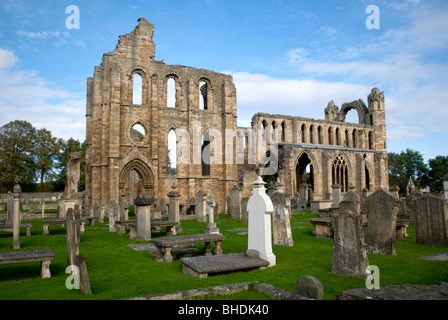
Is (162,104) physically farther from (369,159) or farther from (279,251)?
(369,159)

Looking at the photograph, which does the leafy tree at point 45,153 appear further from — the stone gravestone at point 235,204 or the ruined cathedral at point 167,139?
the stone gravestone at point 235,204

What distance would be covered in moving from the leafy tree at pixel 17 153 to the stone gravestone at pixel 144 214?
3966cm

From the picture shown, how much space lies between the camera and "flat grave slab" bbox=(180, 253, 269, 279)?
614 centimetres

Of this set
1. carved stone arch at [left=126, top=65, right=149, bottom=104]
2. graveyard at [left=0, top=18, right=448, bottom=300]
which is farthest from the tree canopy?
carved stone arch at [left=126, top=65, right=149, bottom=104]

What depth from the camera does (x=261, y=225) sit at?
7.13 meters

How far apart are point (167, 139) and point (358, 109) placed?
99.4 feet

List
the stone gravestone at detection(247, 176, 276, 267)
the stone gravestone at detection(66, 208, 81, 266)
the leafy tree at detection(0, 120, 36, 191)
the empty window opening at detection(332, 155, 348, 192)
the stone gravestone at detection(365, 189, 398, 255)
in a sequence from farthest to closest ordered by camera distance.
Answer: the leafy tree at detection(0, 120, 36, 191), the empty window opening at detection(332, 155, 348, 192), the stone gravestone at detection(365, 189, 398, 255), the stone gravestone at detection(247, 176, 276, 267), the stone gravestone at detection(66, 208, 81, 266)

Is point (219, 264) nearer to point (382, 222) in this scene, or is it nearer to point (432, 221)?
point (382, 222)

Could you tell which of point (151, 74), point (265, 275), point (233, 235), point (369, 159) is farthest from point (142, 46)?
point (369, 159)

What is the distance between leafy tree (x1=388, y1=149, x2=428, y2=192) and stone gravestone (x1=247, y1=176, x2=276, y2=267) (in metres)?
59.6

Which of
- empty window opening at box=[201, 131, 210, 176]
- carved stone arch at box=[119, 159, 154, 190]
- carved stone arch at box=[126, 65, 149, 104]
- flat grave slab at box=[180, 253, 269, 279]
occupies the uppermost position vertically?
carved stone arch at box=[126, 65, 149, 104]

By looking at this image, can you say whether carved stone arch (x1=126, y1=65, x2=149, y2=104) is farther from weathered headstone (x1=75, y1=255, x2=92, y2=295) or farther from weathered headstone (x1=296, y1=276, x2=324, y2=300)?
weathered headstone (x1=296, y1=276, x2=324, y2=300)
